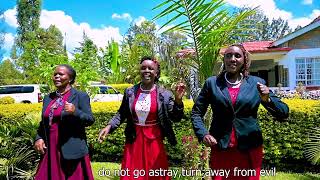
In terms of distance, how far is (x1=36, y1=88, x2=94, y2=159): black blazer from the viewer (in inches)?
144

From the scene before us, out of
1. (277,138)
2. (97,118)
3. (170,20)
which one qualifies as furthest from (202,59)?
(97,118)

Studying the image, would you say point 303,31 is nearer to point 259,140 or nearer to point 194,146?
point 194,146

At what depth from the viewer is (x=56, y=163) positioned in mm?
3721

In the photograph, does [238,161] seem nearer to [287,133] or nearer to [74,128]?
[74,128]

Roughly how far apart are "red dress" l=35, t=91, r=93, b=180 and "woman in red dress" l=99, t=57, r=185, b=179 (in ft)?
1.35

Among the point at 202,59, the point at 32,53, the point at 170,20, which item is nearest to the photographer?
the point at 170,20

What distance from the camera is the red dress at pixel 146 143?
3.73 m

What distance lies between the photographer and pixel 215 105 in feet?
9.90

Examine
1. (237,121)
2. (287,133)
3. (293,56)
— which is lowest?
(287,133)

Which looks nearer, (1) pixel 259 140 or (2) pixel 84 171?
(1) pixel 259 140

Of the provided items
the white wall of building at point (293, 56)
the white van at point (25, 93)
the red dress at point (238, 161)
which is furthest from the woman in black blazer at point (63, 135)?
the white van at point (25, 93)

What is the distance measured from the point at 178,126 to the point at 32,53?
4453 mm

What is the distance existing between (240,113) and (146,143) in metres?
1.13

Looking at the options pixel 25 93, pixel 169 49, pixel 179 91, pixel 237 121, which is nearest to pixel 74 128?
pixel 179 91
